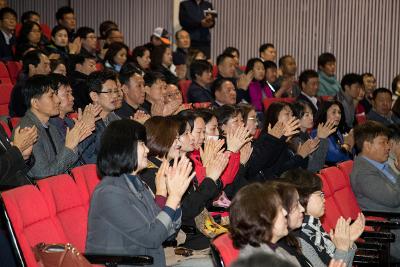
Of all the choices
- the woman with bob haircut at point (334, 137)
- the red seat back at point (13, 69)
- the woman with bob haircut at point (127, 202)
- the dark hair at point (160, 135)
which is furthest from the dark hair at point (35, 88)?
the red seat back at point (13, 69)

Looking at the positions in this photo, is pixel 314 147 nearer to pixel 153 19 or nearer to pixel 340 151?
pixel 340 151

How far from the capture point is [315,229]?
12.6 feet

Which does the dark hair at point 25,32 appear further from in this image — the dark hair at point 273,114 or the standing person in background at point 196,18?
the dark hair at point 273,114

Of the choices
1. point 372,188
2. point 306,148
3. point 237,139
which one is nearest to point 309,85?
point 306,148

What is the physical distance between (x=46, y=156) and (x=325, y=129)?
2.55 metres

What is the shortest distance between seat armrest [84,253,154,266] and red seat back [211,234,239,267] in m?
0.34

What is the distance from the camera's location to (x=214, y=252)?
119 inches

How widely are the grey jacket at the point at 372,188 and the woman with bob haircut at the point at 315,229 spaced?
4.53 feet

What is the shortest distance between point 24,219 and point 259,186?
3.39 feet

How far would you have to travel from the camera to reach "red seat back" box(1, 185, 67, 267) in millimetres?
3293

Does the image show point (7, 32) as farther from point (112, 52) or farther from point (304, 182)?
point (304, 182)

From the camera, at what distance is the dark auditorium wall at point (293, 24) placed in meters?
10.8

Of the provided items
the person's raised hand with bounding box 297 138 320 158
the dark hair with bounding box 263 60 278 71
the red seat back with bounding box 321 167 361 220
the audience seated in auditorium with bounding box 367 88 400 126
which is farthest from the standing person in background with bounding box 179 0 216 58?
the red seat back with bounding box 321 167 361 220

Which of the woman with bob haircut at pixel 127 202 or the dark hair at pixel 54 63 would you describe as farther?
the dark hair at pixel 54 63
